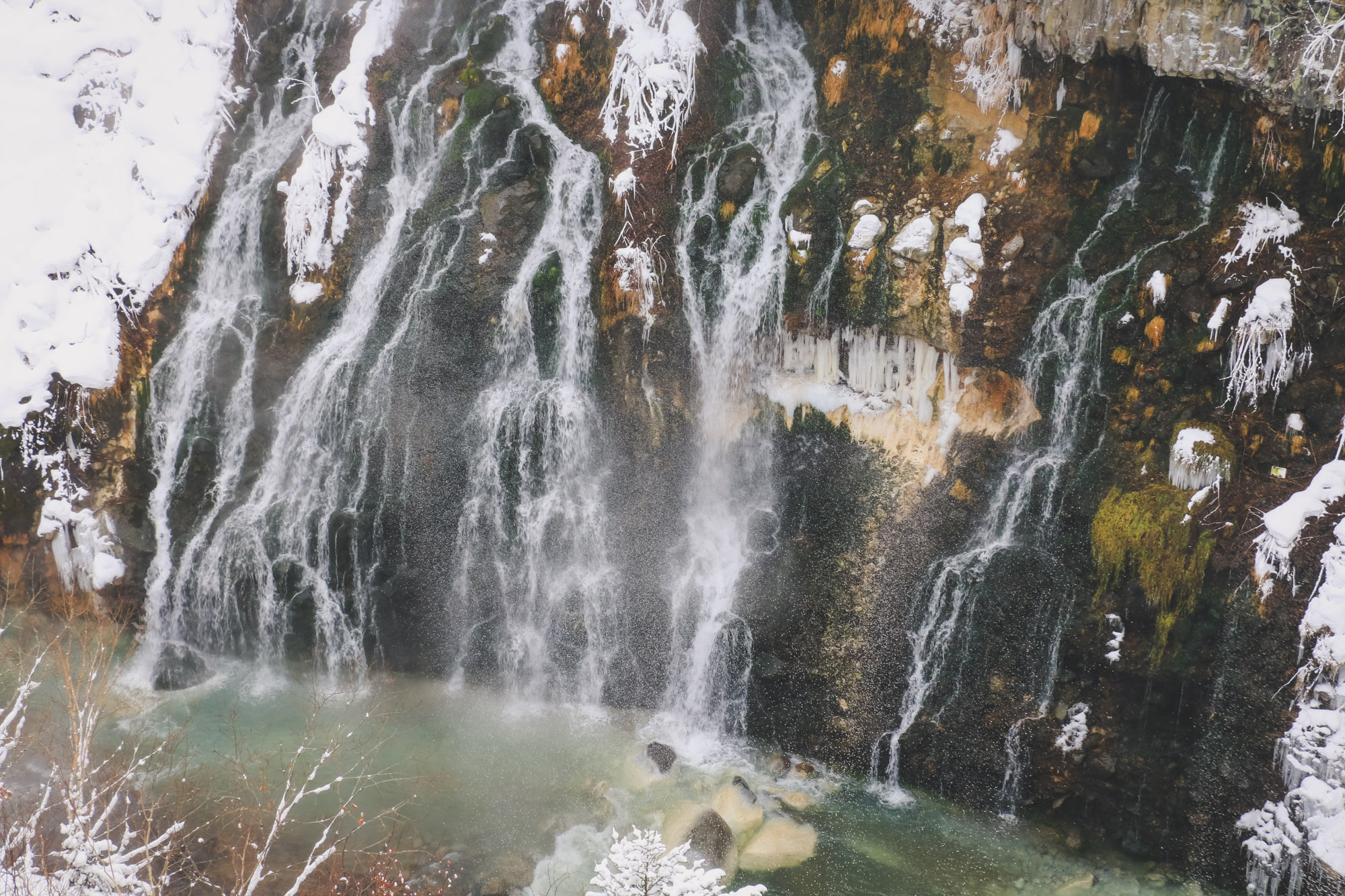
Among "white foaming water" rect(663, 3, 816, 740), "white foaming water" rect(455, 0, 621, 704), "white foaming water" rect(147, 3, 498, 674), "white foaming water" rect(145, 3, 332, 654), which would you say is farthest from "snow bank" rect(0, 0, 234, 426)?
"white foaming water" rect(663, 3, 816, 740)

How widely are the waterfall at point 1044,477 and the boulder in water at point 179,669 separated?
33.6 ft

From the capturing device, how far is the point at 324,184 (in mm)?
13055

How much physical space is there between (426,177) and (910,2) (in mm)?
7261

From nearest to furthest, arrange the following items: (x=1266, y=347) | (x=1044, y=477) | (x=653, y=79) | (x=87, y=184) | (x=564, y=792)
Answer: (x=1266, y=347)
(x=1044, y=477)
(x=564, y=792)
(x=653, y=79)
(x=87, y=184)

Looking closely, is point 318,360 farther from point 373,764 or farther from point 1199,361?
point 1199,361

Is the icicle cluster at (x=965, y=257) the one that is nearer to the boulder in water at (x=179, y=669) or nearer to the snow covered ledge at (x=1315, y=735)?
the snow covered ledge at (x=1315, y=735)

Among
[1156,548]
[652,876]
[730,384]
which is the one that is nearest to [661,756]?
[652,876]

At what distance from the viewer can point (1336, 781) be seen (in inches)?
337

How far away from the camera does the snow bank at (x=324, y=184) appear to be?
512 inches

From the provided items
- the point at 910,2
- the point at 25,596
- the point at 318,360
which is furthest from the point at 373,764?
the point at 910,2

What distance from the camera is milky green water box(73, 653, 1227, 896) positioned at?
392 inches

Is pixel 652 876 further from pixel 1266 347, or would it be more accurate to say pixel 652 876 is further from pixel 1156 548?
pixel 1266 347

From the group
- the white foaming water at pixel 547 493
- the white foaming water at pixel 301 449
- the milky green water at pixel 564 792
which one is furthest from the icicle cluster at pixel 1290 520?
the white foaming water at pixel 301 449

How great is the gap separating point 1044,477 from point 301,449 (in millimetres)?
10213
